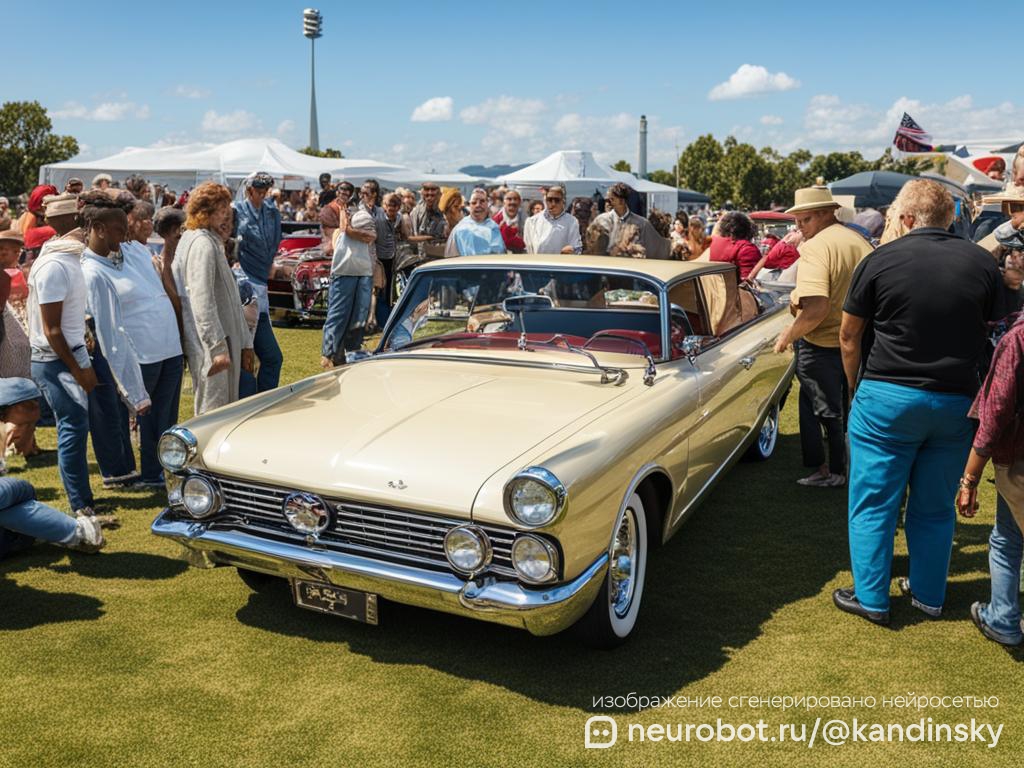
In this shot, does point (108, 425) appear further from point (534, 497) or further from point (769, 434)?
point (769, 434)

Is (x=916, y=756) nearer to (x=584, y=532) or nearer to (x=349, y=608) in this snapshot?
(x=584, y=532)

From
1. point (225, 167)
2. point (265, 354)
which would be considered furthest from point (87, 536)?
point (225, 167)

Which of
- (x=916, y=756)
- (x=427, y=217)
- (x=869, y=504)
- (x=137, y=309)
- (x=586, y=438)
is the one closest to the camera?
(x=916, y=756)

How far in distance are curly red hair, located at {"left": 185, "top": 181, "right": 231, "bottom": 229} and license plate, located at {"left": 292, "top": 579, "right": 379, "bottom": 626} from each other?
102 inches

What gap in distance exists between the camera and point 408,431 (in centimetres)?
366

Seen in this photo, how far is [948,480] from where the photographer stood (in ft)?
12.7

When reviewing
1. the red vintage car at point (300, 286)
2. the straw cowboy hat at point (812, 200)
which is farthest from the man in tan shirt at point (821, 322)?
the red vintage car at point (300, 286)

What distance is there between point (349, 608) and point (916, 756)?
6.83ft

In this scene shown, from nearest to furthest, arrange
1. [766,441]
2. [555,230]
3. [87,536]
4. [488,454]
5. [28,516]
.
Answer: [488,454] → [28,516] → [87,536] → [766,441] → [555,230]

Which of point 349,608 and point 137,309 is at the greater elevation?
point 137,309

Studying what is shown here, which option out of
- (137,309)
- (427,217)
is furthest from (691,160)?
(137,309)

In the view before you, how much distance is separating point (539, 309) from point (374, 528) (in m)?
1.85

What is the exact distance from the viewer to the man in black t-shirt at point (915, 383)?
371cm

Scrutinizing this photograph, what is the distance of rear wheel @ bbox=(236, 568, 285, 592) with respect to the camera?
429 centimetres
